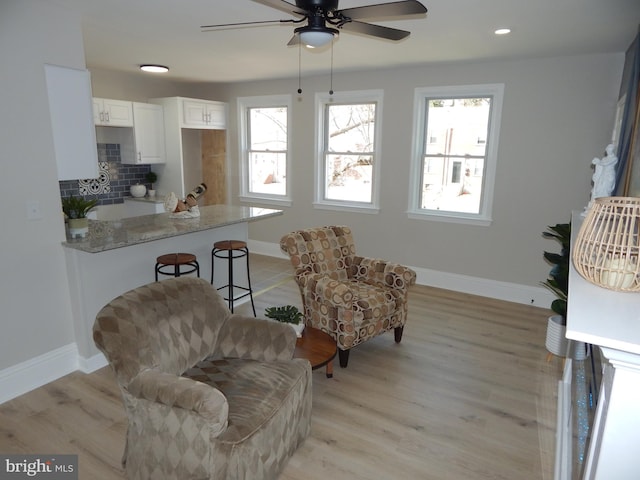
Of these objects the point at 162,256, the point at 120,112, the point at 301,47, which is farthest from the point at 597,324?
the point at 120,112

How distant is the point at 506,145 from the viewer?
14.1 feet

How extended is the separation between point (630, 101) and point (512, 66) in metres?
1.61

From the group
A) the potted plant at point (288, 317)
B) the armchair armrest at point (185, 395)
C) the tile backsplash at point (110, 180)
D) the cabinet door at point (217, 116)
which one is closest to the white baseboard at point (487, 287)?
the potted plant at point (288, 317)

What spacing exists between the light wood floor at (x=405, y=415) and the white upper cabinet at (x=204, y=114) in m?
3.80

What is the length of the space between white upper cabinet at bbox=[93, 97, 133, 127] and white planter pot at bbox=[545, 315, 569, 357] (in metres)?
5.19

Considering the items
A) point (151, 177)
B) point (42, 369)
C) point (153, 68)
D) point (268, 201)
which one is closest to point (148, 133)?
point (151, 177)

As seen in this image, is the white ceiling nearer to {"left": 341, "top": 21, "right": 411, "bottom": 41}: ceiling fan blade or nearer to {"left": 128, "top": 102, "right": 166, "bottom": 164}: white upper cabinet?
{"left": 341, "top": 21, "right": 411, "bottom": 41}: ceiling fan blade

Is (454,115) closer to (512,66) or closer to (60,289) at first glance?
(512,66)

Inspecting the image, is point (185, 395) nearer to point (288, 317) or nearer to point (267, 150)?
point (288, 317)

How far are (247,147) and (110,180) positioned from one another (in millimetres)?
1987

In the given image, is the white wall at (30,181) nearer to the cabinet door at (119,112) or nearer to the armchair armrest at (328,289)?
the armchair armrest at (328,289)

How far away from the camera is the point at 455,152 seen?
15.2 feet

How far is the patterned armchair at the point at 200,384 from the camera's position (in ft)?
5.55

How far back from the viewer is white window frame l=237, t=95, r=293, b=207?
569 centimetres
